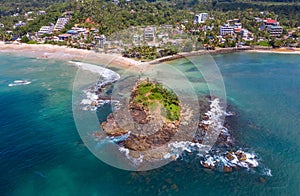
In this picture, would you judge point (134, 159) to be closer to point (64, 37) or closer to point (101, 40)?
point (101, 40)

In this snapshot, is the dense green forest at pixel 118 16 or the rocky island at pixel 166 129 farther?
the dense green forest at pixel 118 16

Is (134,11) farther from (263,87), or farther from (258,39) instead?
(263,87)

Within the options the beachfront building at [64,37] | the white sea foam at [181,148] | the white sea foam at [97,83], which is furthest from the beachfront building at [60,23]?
the white sea foam at [181,148]

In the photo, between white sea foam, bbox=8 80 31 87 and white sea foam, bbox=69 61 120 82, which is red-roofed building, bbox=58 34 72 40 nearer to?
white sea foam, bbox=69 61 120 82

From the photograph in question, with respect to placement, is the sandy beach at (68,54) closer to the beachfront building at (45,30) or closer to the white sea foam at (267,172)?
the beachfront building at (45,30)

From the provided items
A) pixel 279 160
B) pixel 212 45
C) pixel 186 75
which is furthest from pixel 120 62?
pixel 279 160

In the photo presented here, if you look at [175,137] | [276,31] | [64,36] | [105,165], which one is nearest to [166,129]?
[175,137]
